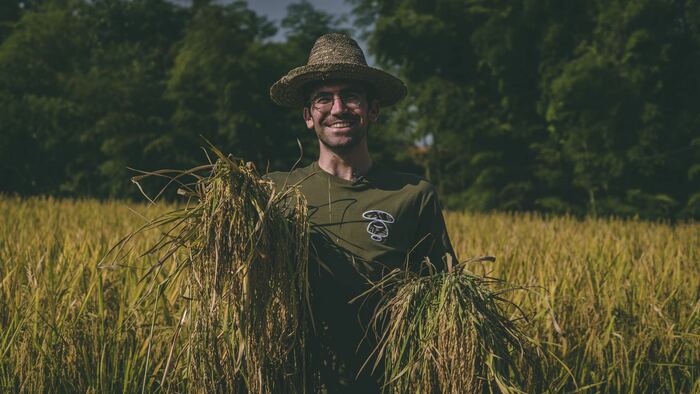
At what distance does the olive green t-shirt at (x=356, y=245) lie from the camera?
161 centimetres

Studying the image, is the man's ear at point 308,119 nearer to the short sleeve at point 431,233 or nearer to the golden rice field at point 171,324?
the short sleeve at point 431,233

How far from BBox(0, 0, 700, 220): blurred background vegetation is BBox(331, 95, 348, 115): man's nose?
414 inches

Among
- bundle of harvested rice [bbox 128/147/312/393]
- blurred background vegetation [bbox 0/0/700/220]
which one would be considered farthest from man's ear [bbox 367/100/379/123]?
blurred background vegetation [bbox 0/0/700/220]

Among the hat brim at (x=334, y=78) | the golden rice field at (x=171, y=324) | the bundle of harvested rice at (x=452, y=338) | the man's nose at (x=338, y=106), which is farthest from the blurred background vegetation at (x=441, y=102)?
the bundle of harvested rice at (x=452, y=338)

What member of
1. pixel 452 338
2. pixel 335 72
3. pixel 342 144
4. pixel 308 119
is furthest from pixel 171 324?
pixel 452 338

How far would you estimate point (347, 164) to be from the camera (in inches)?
72.2

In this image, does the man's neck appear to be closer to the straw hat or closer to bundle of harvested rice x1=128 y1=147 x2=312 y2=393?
the straw hat

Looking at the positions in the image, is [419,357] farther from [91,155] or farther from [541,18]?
[91,155]

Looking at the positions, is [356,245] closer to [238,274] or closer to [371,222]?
[371,222]

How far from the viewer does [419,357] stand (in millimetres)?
1342

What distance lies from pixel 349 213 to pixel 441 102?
1247 centimetres

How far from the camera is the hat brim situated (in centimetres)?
178

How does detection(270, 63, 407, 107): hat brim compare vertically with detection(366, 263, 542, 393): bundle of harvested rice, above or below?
above

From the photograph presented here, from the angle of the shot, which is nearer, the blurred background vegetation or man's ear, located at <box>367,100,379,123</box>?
man's ear, located at <box>367,100,379,123</box>
